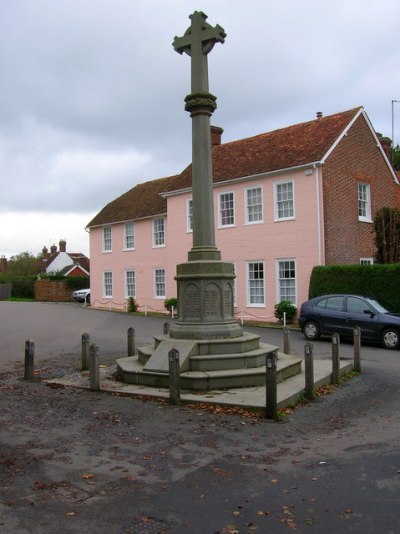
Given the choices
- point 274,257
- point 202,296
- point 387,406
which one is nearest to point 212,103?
point 202,296

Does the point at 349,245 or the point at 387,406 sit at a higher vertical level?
the point at 349,245

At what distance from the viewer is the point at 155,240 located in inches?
1223

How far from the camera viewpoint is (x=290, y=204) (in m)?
23.4

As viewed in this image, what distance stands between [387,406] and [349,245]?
15797 mm

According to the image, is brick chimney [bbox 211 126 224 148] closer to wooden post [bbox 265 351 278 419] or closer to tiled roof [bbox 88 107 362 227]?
tiled roof [bbox 88 107 362 227]

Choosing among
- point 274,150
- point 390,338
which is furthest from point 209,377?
point 274,150

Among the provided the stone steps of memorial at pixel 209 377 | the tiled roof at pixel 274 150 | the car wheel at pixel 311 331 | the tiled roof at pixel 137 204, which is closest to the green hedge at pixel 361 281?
the car wheel at pixel 311 331

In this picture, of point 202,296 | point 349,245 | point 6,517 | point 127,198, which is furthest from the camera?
point 127,198

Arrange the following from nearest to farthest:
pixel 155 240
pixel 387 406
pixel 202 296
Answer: pixel 387 406 → pixel 202 296 → pixel 155 240

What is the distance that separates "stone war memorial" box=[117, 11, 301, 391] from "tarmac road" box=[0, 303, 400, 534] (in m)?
1.22

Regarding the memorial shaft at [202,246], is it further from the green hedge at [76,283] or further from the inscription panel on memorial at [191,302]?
the green hedge at [76,283]

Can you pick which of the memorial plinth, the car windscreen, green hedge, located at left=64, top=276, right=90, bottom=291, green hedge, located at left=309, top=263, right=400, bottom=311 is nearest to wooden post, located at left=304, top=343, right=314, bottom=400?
the memorial plinth

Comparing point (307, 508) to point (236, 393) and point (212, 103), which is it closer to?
point (236, 393)

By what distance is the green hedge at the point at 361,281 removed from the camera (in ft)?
63.8
